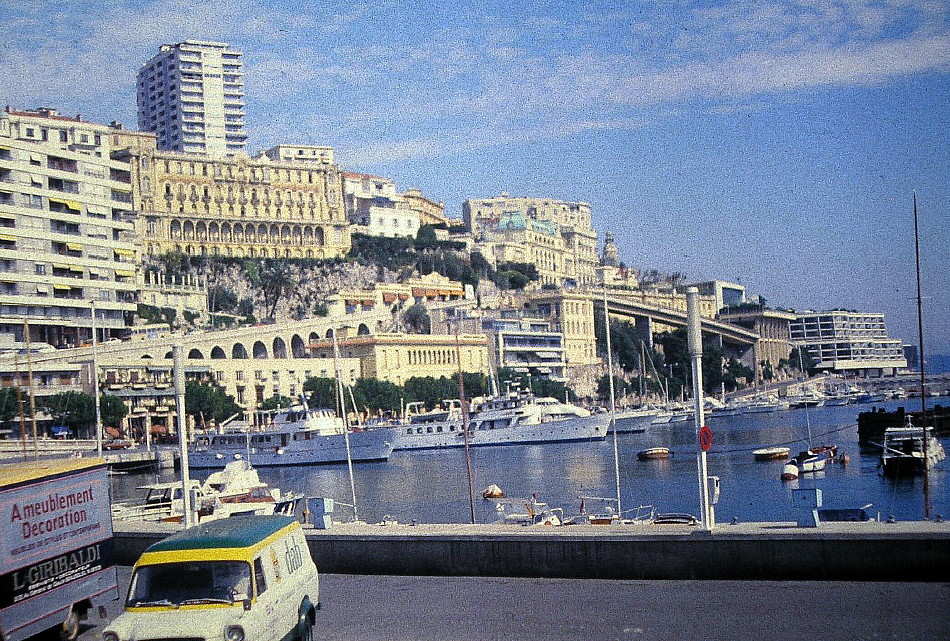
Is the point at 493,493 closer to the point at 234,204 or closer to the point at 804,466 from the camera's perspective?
the point at 804,466

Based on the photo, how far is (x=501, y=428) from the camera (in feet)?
219

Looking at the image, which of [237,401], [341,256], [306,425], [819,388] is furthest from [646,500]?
[819,388]

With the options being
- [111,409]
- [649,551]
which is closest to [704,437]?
[649,551]

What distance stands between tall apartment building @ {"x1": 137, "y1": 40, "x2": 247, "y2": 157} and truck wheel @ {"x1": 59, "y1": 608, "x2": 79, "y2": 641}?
126 meters

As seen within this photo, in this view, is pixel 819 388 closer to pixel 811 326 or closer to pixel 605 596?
pixel 811 326

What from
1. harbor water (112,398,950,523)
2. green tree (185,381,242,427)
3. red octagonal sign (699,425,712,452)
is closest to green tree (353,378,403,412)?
green tree (185,381,242,427)

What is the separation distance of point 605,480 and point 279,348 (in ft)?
157

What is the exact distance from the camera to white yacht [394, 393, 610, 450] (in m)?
66.3

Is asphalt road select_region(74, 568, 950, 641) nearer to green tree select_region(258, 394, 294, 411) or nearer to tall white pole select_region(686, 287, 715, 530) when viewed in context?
tall white pole select_region(686, 287, 715, 530)

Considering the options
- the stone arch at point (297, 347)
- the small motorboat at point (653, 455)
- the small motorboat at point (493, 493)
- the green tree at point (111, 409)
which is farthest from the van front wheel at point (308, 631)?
the stone arch at point (297, 347)

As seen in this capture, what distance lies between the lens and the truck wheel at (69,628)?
32.2 ft

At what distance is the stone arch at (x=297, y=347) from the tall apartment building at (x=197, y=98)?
163 ft

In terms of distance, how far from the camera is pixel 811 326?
15600cm

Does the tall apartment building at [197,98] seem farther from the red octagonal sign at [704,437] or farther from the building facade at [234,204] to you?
the red octagonal sign at [704,437]
